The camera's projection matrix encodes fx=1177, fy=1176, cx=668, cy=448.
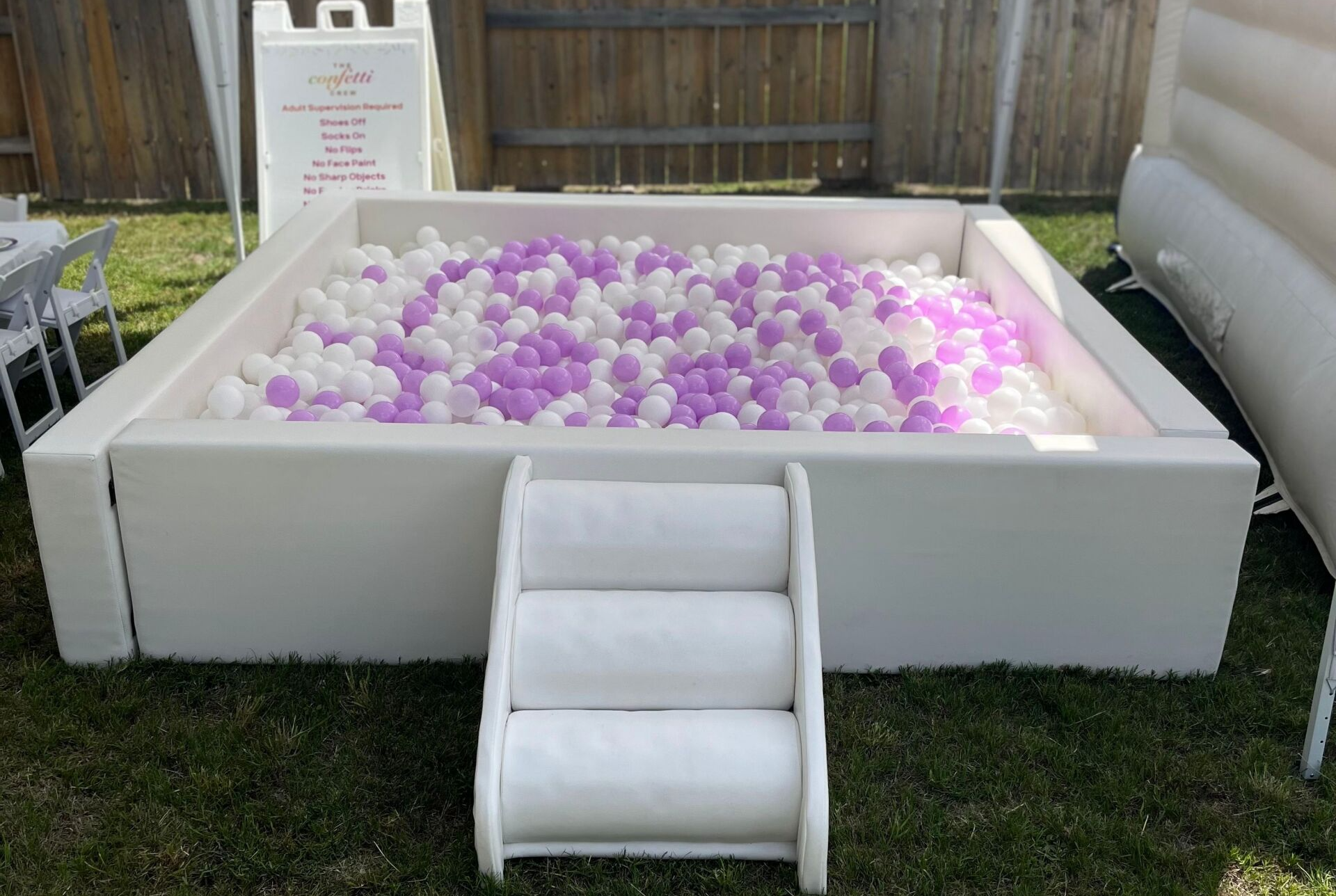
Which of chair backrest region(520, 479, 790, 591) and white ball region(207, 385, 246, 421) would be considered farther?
white ball region(207, 385, 246, 421)

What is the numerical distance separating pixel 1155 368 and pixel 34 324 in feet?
8.99

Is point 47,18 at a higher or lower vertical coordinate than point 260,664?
higher

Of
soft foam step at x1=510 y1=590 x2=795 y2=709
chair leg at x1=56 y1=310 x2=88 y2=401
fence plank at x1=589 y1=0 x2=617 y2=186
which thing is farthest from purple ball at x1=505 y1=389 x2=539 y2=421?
fence plank at x1=589 y1=0 x2=617 y2=186

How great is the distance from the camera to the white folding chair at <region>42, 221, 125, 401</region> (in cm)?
322

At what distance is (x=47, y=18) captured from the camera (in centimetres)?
555

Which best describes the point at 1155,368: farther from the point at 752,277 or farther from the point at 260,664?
the point at 260,664

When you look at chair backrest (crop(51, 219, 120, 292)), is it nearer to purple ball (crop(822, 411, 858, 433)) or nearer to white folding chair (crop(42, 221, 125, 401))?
white folding chair (crop(42, 221, 125, 401))

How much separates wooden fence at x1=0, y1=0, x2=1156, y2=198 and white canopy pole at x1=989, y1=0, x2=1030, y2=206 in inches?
52.8

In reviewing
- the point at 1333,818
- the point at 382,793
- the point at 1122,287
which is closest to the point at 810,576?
the point at 382,793

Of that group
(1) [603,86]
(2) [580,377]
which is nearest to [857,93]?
(1) [603,86]

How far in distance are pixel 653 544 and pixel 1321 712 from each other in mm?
1133

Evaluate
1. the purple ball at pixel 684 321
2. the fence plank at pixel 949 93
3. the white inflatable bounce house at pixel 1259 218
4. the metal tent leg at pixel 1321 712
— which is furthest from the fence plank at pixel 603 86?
the metal tent leg at pixel 1321 712

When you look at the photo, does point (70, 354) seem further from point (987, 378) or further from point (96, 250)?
point (987, 378)

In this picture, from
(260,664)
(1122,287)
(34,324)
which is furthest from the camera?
(1122,287)
